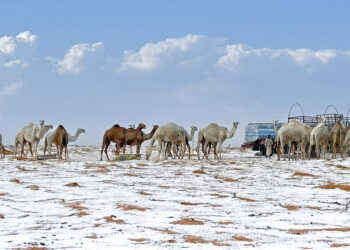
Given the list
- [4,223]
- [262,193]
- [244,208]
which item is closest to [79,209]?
[4,223]

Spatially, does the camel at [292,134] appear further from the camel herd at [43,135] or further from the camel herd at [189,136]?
the camel herd at [43,135]

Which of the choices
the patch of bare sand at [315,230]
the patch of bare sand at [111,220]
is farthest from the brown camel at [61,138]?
the patch of bare sand at [315,230]

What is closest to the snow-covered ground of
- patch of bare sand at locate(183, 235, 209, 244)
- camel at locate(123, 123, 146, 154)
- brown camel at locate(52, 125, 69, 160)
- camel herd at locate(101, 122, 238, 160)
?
patch of bare sand at locate(183, 235, 209, 244)

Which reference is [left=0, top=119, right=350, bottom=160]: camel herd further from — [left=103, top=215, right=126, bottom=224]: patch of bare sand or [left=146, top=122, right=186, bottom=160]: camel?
[left=103, top=215, right=126, bottom=224]: patch of bare sand

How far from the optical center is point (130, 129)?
97.0 feet

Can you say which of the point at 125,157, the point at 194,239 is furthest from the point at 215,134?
the point at 194,239

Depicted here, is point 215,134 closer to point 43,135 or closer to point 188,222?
point 43,135

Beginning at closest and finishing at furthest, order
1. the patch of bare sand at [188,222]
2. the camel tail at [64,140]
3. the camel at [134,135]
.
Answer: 1. the patch of bare sand at [188,222]
2. the camel tail at [64,140]
3. the camel at [134,135]

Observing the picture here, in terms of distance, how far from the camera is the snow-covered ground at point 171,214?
5.90 meters

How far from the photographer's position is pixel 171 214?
25.7ft

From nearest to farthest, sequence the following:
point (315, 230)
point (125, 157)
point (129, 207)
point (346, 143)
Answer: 1. point (315, 230)
2. point (129, 207)
3. point (125, 157)
4. point (346, 143)

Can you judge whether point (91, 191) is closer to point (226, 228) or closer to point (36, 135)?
point (226, 228)

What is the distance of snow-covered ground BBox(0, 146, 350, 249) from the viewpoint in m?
5.90

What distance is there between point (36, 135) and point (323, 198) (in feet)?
67.0
